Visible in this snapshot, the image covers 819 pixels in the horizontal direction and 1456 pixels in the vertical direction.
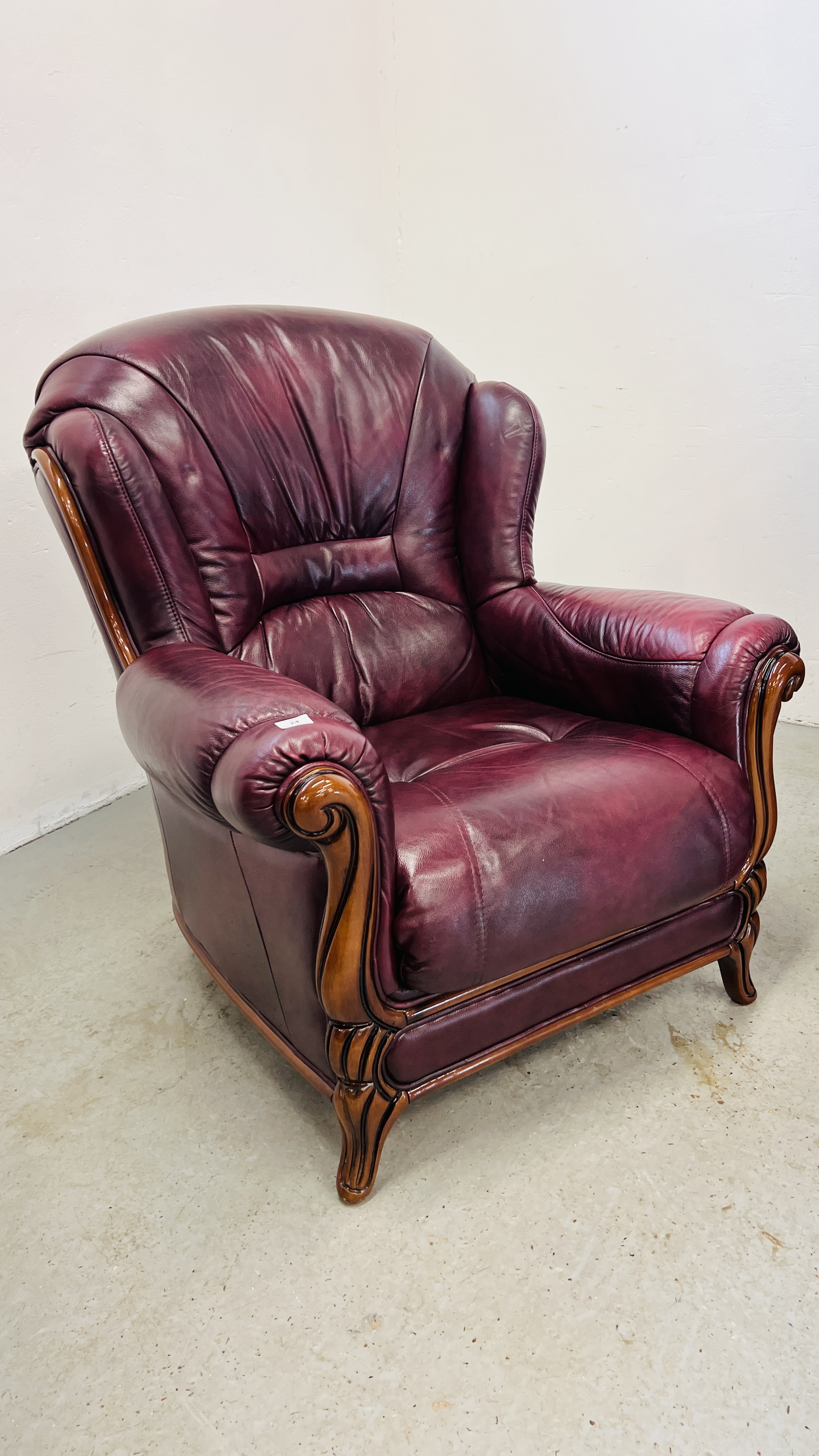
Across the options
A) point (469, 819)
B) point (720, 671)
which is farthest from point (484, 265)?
point (469, 819)

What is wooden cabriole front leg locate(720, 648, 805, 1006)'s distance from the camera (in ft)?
4.38

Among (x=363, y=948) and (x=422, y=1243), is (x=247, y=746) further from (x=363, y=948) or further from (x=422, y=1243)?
(x=422, y=1243)

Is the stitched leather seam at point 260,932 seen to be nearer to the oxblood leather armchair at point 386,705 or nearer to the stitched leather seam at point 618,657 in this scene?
the oxblood leather armchair at point 386,705

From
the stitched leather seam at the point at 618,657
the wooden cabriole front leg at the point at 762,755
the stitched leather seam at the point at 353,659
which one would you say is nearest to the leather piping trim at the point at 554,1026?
the wooden cabriole front leg at the point at 762,755

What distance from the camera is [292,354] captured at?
5.30 ft

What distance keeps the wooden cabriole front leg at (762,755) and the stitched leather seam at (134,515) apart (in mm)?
873

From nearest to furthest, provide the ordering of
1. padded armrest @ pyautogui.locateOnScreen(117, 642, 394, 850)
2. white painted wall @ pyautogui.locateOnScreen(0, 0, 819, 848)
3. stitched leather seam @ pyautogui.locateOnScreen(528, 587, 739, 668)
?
padded armrest @ pyautogui.locateOnScreen(117, 642, 394, 850), stitched leather seam @ pyautogui.locateOnScreen(528, 587, 739, 668), white painted wall @ pyautogui.locateOnScreen(0, 0, 819, 848)

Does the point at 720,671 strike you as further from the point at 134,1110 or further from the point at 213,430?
the point at 134,1110

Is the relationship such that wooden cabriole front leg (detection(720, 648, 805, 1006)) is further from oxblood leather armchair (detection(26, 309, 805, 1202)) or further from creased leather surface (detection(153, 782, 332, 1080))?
creased leather surface (detection(153, 782, 332, 1080))

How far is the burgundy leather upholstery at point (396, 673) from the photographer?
107 centimetres

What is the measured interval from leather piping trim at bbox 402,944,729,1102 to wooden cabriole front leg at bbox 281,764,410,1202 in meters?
0.05

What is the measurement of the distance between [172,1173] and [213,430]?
1.14 meters

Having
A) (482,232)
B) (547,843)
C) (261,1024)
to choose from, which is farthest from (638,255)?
(261,1024)

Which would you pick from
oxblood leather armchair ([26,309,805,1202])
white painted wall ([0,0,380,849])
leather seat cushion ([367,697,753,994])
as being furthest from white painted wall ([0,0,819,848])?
leather seat cushion ([367,697,753,994])
